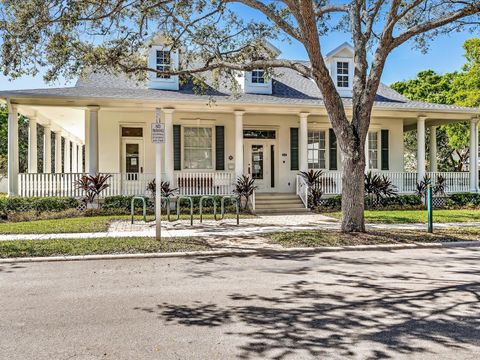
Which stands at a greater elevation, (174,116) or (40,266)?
(174,116)

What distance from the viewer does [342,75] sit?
19.6 meters

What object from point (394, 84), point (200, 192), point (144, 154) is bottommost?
point (200, 192)

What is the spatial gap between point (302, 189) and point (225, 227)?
236 inches

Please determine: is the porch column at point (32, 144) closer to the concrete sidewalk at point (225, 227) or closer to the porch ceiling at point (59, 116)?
the porch ceiling at point (59, 116)

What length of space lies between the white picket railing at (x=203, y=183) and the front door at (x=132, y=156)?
193 cm

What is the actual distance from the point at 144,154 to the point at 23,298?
40.5 ft

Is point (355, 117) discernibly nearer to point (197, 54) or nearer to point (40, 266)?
point (197, 54)

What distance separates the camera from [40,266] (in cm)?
760

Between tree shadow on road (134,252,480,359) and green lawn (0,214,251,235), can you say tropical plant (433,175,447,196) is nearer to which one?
tree shadow on road (134,252,480,359)

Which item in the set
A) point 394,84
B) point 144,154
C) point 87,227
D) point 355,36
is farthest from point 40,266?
point 394,84

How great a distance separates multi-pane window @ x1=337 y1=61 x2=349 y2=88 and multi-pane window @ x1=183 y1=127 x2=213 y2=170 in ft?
21.9

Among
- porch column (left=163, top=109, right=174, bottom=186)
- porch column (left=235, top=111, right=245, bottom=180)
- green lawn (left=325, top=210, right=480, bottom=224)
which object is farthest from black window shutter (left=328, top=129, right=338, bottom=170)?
porch column (left=163, top=109, right=174, bottom=186)

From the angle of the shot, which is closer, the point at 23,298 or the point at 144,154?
the point at 23,298

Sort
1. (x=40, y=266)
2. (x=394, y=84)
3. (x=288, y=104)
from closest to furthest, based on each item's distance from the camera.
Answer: (x=40, y=266)
(x=288, y=104)
(x=394, y=84)
